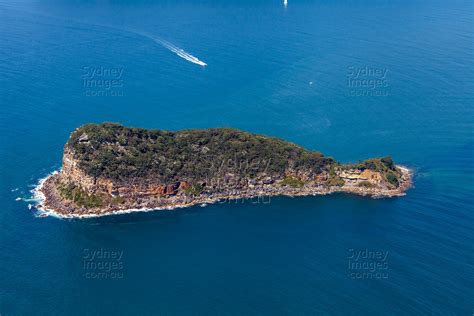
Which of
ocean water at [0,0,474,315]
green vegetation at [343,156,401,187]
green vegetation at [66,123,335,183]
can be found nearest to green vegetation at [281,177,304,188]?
green vegetation at [66,123,335,183]

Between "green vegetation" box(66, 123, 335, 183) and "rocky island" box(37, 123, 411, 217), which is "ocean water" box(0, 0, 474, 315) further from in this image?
"green vegetation" box(66, 123, 335, 183)

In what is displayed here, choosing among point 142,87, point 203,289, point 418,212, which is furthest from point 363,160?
point 142,87

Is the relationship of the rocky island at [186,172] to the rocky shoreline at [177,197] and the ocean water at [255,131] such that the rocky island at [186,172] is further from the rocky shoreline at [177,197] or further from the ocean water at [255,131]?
the ocean water at [255,131]

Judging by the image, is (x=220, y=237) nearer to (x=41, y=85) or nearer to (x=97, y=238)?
(x=97, y=238)

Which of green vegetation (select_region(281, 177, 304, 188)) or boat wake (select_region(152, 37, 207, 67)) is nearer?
green vegetation (select_region(281, 177, 304, 188))

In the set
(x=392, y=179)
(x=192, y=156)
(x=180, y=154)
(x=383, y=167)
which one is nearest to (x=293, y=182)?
(x=383, y=167)

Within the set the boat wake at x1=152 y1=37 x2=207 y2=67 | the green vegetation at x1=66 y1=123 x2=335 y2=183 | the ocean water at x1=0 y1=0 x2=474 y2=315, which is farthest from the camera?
the boat wake at x1=152 y1=37 x2=207 y2=67
